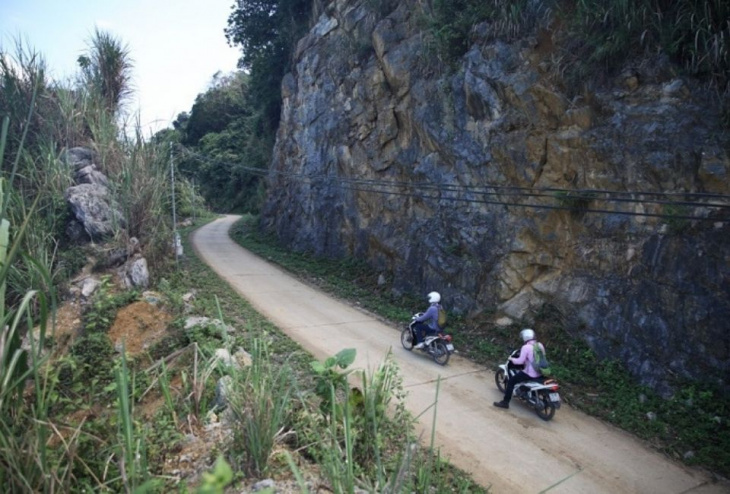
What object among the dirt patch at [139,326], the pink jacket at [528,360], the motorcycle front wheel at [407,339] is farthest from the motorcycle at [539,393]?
the dirt patch at [139,326]

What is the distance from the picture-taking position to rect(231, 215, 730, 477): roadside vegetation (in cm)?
693

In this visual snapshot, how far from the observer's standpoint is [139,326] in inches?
380

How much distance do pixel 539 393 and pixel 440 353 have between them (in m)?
2.42

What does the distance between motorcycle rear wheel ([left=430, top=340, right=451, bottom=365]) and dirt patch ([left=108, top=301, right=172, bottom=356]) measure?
532 cm

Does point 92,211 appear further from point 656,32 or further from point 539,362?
point 656,32

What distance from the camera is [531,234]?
10875 millimetres

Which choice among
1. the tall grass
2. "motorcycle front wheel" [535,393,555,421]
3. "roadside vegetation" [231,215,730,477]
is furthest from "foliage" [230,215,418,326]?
the tall grass

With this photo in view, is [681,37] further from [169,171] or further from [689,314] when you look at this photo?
[169,171]

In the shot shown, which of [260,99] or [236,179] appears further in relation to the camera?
[236,179]

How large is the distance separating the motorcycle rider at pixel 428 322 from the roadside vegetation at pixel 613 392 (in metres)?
1.11

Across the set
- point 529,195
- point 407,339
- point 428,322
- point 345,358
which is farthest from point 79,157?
point 345,358

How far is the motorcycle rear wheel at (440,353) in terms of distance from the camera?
983 cm

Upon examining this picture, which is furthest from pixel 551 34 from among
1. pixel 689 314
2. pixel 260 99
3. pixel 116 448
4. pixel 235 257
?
pixel 260 99

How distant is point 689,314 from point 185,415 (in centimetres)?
777
